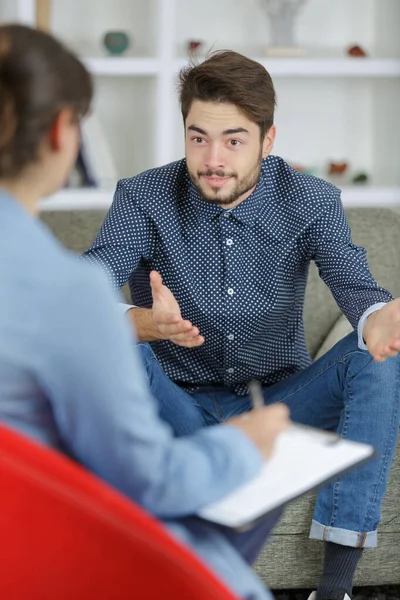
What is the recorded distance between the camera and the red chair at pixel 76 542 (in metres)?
0.93

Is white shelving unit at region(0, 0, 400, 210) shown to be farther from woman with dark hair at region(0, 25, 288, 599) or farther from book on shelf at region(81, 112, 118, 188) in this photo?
woman with dark hair at region(0, 25, 288, 599)

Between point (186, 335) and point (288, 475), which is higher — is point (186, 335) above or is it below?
below

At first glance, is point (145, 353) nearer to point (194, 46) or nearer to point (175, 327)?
point (175, 327)

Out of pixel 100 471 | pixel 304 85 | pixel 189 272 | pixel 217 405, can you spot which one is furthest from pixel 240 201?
pixel 304 85

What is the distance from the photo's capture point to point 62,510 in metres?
0.95

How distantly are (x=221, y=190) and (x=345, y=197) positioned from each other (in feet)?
5.31

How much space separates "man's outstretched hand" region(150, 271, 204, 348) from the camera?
5.71 ft

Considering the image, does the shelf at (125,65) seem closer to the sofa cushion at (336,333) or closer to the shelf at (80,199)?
the shelf at (80,199)

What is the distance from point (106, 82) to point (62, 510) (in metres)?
2.93

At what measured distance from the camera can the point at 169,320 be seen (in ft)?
5.75

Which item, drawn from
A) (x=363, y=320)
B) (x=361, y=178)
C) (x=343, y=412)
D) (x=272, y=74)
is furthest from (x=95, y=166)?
(x=343, y=412)

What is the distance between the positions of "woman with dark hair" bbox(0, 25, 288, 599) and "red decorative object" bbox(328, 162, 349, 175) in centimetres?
272

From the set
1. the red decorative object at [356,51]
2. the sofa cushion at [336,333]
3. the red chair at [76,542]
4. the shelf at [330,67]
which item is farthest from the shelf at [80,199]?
the red chair at [76,542]

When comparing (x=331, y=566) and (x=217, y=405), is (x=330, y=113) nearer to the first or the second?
(x=217, y=405)
